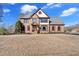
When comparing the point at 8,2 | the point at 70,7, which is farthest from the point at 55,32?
the point at 8,2

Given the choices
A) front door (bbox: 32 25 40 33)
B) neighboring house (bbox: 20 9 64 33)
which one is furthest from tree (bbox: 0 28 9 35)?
front door (bbox: 32 25 40 33)

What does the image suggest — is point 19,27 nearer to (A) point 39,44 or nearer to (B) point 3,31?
(B) point 3,31

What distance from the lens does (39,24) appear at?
3912mm

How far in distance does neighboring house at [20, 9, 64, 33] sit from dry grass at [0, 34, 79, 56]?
0.07 metres

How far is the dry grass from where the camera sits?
3.80 meters

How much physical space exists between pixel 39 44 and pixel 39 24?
275mm

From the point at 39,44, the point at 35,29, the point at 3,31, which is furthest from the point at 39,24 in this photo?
the point at 3,31

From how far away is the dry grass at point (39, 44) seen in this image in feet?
12.5

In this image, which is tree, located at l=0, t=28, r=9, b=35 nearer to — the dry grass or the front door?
the dry grass

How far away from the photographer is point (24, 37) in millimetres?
3910

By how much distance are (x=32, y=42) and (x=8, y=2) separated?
0.62 meters

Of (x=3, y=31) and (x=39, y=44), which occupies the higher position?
(x=3, y=31)

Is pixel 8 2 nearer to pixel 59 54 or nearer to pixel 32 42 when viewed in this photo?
pixel 32 42

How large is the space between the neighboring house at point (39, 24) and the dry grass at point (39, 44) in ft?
0.23
